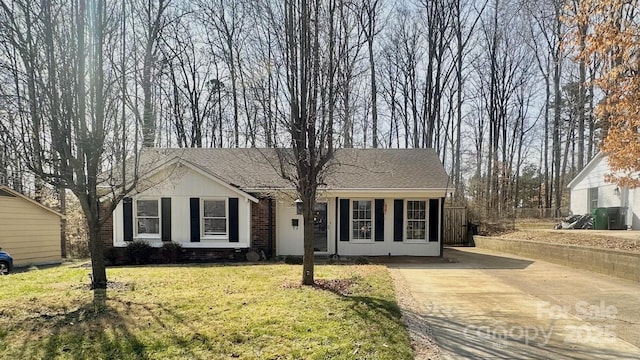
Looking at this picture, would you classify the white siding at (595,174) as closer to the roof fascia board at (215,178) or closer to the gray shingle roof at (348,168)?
the gray shingle roof at (348,168)

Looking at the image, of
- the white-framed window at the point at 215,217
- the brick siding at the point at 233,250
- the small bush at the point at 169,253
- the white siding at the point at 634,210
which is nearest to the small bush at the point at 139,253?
the brick siding at the point at 233,250

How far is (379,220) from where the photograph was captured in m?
13.4

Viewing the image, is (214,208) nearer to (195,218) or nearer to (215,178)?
(195,218)

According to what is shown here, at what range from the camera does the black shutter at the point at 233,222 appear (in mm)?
12594

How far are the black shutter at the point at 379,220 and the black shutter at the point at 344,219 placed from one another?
1028mm

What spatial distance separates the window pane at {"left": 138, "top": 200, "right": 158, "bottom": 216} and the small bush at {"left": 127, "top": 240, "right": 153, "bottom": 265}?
112 cm

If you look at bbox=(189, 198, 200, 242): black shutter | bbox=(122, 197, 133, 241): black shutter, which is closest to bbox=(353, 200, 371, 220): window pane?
bbox=(189, 198, 200, 242): black shutter

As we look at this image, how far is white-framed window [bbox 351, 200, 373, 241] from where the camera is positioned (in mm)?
13414

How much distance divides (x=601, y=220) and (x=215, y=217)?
15.7 metres

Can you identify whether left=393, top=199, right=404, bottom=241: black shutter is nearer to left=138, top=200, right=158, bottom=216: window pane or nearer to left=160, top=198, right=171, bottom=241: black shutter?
left=160, top=198, right=171, bottom=241: black shutter

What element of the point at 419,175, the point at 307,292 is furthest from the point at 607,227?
the point at 307,292

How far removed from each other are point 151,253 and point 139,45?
23.3 ft

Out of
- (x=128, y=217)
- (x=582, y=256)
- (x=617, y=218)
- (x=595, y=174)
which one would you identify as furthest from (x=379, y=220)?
(x=595, y=174)

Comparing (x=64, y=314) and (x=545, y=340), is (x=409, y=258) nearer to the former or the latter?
(x=545, y=340)
